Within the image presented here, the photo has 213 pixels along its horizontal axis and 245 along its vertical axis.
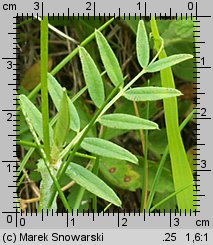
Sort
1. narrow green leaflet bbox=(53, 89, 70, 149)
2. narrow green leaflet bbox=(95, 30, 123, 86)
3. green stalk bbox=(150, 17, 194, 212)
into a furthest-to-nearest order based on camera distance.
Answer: green stalk bbox=(150, 17, 194, 212) → narrow green leaflet bbox=(95, 30, 123, 86) → narrow green leaflet bbox=(53, 89, 70, 149)

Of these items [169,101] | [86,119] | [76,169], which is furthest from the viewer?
[86,119]

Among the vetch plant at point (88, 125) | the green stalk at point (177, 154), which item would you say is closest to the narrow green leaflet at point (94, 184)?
the vetch plant at point (88, 125)

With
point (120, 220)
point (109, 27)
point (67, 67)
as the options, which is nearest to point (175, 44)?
point (109, 27)

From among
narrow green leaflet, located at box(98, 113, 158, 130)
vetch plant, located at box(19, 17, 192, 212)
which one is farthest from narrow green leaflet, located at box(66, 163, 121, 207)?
narrow green leaflet, located at box(98, 113, 158, 130)

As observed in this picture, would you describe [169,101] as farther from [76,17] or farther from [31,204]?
[31,204]

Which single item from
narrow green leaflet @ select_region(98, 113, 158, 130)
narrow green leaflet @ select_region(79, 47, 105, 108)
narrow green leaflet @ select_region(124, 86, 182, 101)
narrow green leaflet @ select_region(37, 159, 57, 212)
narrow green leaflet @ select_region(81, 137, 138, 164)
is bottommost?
narrow green leaflet @ select_region(37, 159, 57, 212)

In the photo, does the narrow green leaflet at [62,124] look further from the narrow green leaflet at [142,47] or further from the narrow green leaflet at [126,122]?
the narrow green leaflet at [142,47]

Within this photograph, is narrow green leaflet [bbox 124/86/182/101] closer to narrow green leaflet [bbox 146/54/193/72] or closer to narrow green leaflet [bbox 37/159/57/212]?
narrow green leaflet [bbox 146/54/193/72]
